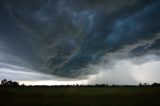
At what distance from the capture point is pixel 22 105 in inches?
1770

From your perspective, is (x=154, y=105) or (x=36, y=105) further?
(x=36, y=105)

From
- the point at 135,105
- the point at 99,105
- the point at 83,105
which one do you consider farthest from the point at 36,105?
the point at 135,105

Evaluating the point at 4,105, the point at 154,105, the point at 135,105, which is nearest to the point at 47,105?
the point at 4,105

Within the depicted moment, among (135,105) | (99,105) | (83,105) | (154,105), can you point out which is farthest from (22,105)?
(154,105)

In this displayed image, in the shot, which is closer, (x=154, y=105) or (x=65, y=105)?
(x=154, y=105)

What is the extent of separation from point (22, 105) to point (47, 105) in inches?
214

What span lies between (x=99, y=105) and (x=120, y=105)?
4.43 m

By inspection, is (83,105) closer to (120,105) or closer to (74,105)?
(74,105)

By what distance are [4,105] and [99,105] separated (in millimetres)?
20228

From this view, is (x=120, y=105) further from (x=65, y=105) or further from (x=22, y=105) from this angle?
(x=22, y=105)

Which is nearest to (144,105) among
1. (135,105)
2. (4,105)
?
(135,105)

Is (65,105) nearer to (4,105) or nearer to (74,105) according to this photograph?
(74,105)

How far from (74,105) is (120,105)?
9.75m

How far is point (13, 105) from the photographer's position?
146 feet
